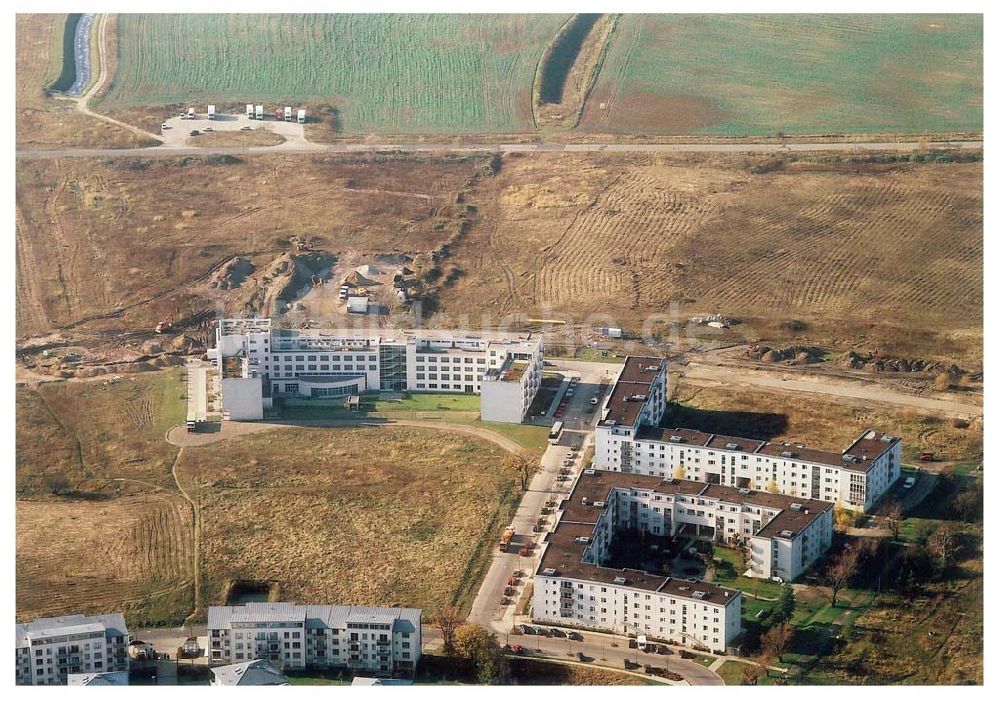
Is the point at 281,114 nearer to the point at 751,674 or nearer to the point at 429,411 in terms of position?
the point at 429,411

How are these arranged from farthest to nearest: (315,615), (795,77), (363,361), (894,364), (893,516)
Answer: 1. (795,77)
2. (894,364)
3. (363,361)
4. (893,516)
5. (315,615)

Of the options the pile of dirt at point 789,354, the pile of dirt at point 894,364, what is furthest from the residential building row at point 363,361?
the pile of dirt at point 894,364

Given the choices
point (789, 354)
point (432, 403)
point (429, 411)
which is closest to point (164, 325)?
point (432, 403)

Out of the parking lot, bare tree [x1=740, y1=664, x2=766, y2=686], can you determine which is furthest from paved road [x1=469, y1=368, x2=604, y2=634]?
the parking lot

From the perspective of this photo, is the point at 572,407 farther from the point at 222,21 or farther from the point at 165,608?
the point at 222,21

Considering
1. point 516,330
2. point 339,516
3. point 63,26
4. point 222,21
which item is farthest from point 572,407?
point 63,26

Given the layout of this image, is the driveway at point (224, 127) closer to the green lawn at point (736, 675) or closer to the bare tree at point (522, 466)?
the bare tree at point (522, 466)
